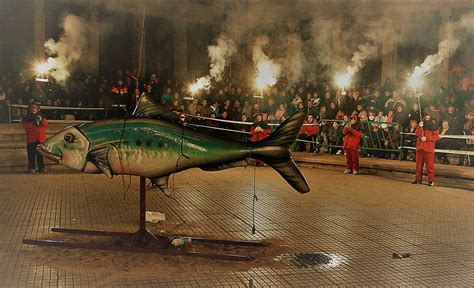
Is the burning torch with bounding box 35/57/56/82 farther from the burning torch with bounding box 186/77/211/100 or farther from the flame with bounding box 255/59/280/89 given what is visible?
the flame with bounding box 255/59/280/89

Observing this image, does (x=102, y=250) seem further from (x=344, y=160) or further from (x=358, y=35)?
(x=358, y=35)

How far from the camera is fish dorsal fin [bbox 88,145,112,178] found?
4605 mm

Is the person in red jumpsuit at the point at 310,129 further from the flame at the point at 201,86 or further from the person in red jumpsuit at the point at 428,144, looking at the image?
the flame at the point at 201,86

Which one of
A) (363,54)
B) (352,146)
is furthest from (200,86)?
(352,146)

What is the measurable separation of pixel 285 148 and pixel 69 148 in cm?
213

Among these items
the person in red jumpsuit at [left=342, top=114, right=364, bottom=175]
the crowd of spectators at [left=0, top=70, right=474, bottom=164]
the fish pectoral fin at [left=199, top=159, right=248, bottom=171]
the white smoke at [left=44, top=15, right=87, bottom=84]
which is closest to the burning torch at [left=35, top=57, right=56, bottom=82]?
the white smoke at [left=44, top=15, right=87, bottom=84]

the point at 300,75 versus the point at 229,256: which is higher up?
the point at 300,75

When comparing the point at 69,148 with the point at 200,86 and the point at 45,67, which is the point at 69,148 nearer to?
the point at 200,86

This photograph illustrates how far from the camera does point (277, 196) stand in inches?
314

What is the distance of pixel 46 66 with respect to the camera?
16453mm

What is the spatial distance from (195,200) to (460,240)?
3.86m

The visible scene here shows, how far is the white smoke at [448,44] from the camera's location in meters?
14.5

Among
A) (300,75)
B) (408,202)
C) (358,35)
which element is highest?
(358,35)

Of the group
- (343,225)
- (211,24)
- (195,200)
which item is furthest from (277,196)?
(211,24)
